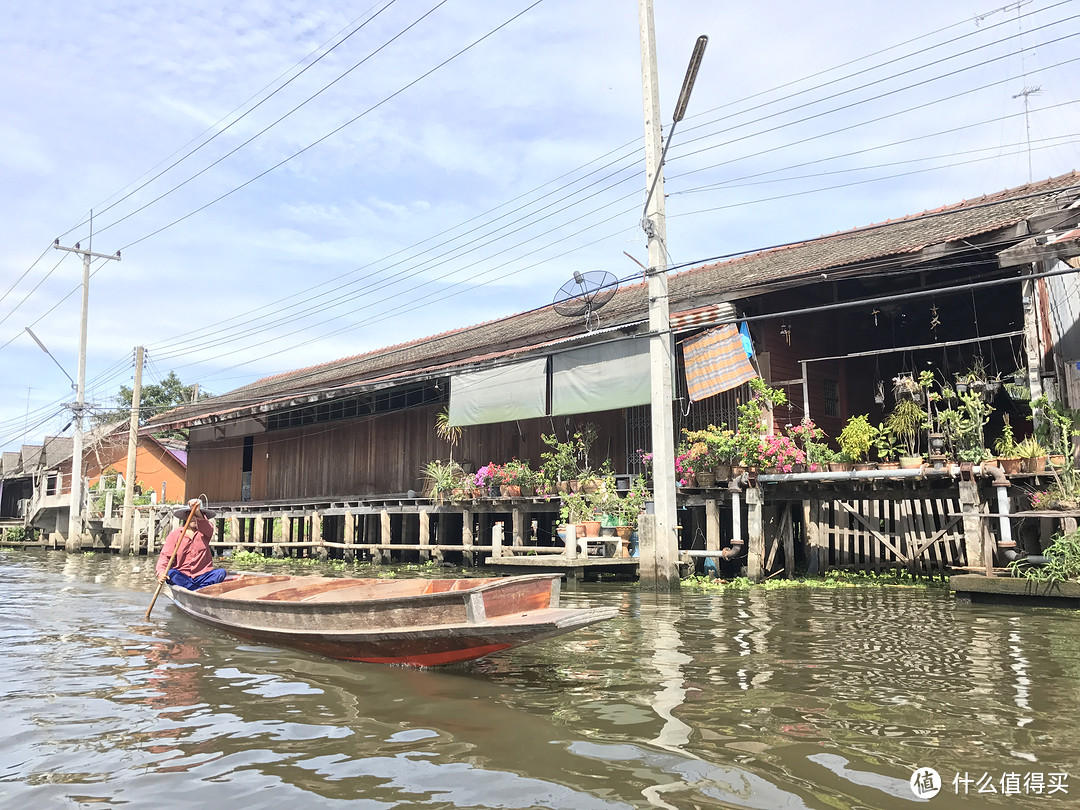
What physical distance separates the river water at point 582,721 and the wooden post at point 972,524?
167 cm

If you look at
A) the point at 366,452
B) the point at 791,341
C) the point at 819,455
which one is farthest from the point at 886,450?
the point at 366,452

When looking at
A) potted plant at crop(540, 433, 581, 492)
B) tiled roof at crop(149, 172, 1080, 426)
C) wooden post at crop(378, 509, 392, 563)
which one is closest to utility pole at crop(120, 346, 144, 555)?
tiled roof at crop(149, 172, 1080, 426)

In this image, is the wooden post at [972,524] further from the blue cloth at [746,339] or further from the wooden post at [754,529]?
the blue cloth at [746,339]

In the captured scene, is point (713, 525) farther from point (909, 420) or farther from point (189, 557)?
point (189, 557)

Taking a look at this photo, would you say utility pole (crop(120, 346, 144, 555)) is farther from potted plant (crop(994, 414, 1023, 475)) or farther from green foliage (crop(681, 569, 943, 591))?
potted plant (crop(994, 414, 1023, 475))

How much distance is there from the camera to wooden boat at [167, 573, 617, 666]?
19.8 feet

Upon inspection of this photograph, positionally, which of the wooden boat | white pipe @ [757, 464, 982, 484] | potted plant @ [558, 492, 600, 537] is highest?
white pipe @ [757, 464, 982, 484]

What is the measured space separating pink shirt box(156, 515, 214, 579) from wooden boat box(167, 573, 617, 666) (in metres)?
2.31

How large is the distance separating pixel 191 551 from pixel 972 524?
33.3 ft

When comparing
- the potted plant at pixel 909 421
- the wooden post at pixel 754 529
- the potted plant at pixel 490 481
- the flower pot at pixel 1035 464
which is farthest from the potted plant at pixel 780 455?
the potted plant at pixel 490 481

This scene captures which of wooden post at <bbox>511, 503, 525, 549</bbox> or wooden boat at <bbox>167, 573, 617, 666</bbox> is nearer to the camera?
wooden boat at <bbox>167, 573, 617, 666</bbox>

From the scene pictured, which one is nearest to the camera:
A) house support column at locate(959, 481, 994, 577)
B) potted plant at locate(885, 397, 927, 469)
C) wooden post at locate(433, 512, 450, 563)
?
house support column at locate(959, 481, 994, 577)

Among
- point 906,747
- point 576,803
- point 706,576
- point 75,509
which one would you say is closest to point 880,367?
point 706,576

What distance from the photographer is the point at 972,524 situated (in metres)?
10.4
